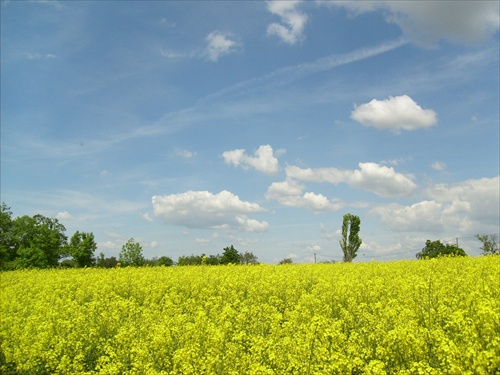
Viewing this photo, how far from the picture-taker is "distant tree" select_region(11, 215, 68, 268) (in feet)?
174

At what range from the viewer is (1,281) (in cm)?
2370

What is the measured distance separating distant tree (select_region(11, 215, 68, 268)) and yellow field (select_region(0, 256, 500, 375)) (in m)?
40.2

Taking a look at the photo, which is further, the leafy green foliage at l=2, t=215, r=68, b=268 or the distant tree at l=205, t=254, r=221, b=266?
the leafy green foliage at l=2, t=215, r=68, b=268

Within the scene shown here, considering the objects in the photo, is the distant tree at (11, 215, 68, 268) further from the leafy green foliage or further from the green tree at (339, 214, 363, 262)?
the green tree at (339, 214, 363, 262)

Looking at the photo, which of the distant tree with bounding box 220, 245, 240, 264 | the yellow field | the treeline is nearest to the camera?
the yellow field

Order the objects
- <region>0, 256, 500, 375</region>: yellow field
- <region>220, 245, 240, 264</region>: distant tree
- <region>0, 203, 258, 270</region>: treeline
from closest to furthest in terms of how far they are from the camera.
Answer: <region>0, 256, 500, 375</region>: yellow field, <region>220, 245, 240, 264</region>: distant tree, <region>0, 203, 258, 270</region>: treeline

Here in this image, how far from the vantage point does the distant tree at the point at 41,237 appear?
5297 centimetres

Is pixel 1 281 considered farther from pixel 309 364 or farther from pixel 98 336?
pixel 309 364

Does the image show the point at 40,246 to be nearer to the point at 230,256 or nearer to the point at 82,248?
the point at 82,248

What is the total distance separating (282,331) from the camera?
841 cm

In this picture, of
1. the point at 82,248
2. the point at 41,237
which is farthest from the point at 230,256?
the point at 41,237

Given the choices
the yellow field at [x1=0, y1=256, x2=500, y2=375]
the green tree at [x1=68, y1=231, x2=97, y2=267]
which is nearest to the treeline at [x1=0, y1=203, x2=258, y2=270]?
the green tree at [x1=68, y1=231, x2=97, y2=267]

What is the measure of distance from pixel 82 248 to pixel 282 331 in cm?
4614

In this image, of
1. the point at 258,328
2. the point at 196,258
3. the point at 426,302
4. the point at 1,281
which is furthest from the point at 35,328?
the point at 196,258
